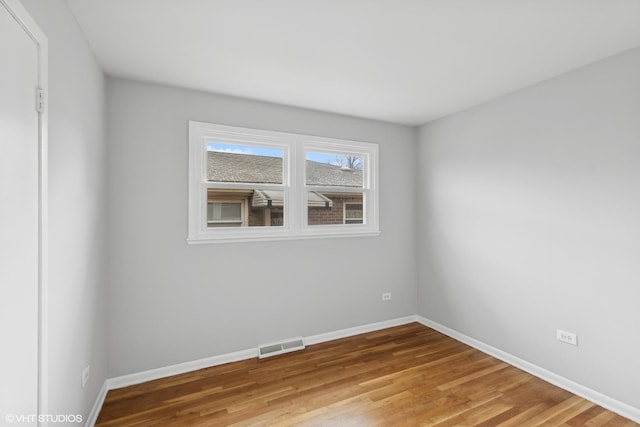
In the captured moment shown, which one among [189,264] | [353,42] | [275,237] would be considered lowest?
[189,264]

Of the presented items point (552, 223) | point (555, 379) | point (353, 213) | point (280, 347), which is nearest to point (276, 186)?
point (353, 213)

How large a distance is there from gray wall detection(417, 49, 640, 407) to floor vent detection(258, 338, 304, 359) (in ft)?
5.92

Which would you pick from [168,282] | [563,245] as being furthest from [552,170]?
[168,282]

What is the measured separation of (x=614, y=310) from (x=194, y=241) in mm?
3411

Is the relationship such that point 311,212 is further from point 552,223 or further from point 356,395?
point 552,223

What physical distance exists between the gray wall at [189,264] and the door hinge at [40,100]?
4.07ft

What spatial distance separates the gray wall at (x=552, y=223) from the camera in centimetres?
212

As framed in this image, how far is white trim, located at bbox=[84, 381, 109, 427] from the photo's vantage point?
1.98m

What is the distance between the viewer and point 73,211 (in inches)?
67.9

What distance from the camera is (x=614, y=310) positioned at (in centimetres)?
217

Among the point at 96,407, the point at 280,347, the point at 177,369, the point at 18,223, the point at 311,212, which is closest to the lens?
the point at 18,223

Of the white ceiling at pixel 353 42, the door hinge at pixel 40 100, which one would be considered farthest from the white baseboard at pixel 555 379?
the door hinge at pixel 40 100

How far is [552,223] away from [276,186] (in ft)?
8.41

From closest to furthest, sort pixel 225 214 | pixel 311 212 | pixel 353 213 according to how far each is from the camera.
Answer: pixel 225 214
pixel 311 212
pixel 353 213
